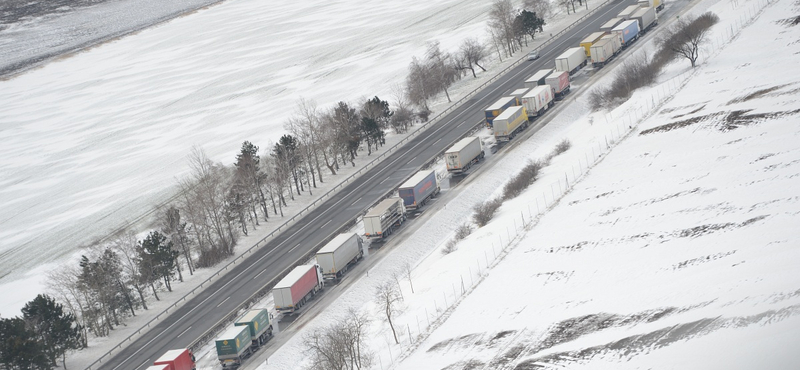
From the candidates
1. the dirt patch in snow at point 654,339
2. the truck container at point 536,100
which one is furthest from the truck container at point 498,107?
the dirt patch in snow at point 654,339

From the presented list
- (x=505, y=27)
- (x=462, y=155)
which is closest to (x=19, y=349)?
(x=462, y=155)

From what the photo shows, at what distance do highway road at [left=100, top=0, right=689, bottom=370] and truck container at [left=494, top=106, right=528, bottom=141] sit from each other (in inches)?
275

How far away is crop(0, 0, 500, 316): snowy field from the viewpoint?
310 ft

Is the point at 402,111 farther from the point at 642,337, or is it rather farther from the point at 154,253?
the point at 642,337

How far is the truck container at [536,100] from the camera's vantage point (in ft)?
282

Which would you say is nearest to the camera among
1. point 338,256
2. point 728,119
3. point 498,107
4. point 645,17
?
point 338,256

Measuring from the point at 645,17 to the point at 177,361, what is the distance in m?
90.4

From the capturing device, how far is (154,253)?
208 ft

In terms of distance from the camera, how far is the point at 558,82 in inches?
3593

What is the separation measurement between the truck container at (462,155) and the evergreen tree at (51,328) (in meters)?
38.2

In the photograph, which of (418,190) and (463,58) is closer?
(418,190)

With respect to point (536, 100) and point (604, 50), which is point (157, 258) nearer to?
point (536, 100)

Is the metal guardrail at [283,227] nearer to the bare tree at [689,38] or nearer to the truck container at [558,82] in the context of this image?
the truck container at [558,82]

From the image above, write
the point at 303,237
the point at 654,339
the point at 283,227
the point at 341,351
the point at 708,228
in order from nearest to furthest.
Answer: the point at 654,339 → the point at 341,351 → the point at 708,228 → the point at 303,237 → the point at 283,227
